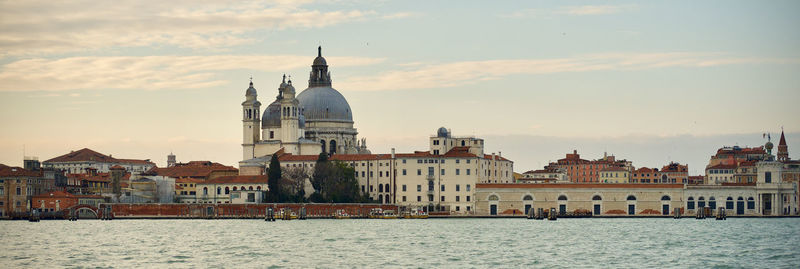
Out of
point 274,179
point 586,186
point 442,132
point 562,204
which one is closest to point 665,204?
point 586,186

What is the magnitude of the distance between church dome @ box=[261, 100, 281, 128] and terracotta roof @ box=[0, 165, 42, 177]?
20.1 metres

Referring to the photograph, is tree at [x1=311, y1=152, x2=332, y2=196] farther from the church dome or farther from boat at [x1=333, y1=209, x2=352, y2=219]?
the church dome

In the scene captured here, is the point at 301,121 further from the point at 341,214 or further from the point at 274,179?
the point at 341,214

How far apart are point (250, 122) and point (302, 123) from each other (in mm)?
4430

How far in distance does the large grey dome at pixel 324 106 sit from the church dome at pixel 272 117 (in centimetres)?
236

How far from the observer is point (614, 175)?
136m

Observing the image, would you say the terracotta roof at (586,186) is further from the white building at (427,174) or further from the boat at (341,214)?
the boat at (341,214)

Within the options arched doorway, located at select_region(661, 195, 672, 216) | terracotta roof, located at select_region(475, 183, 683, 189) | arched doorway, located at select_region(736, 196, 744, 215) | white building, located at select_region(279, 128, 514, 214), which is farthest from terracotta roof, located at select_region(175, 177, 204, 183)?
arched doorway, located at select_region(736, 196, 744, 215)

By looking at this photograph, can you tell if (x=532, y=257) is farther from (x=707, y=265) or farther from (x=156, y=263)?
(x=156, y=263)

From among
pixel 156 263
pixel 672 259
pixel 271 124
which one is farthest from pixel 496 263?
pixel 271 124

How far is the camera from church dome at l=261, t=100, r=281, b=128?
110 meters

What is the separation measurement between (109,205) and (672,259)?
176 ft

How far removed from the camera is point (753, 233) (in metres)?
69.1

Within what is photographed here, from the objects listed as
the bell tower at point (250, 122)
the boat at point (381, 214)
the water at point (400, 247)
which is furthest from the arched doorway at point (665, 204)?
the bell tower at point (250, 122)
